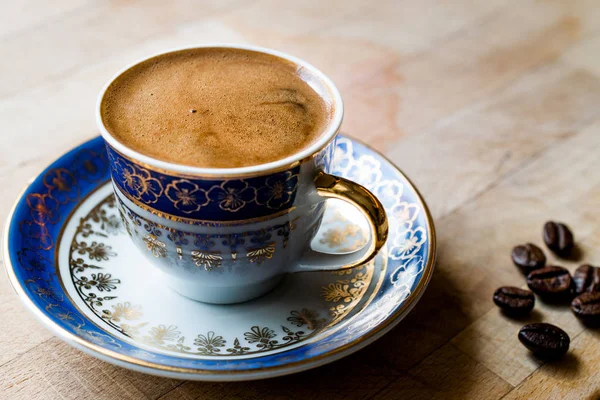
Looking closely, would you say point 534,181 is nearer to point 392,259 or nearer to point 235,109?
point 392,259

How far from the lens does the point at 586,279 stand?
102 centimetres

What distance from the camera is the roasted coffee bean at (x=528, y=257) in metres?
1.05

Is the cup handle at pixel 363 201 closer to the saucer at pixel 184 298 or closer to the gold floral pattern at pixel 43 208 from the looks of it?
the saucer at pixel 184 298

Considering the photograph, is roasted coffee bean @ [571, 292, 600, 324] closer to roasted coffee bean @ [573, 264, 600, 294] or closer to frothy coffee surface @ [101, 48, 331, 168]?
roasted coffee bean @ [573, 264, 600, 294]

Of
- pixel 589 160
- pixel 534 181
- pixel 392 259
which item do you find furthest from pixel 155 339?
pixel 589 160

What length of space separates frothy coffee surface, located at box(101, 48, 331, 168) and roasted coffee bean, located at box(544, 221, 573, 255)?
0.46m

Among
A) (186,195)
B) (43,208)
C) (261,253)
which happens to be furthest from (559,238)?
(43,208)

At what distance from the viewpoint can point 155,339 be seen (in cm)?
85

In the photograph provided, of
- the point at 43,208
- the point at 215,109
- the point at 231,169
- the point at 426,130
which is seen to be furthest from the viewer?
the point at 426,130

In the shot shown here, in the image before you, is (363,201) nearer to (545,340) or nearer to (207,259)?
(207,259)

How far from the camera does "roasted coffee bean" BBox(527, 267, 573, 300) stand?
995 millimetres

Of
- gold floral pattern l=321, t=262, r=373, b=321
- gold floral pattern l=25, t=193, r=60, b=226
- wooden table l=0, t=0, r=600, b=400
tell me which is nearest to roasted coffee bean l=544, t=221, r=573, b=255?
wooden table l=0, t=0, r=600, b=400

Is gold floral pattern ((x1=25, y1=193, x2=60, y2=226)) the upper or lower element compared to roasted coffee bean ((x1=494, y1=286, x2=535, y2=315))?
upper

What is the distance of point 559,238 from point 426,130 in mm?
394
